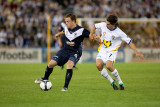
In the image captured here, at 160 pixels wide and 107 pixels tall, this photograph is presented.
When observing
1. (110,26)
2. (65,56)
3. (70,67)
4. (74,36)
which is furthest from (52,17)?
(70,67)

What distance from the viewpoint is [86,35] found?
9.30m

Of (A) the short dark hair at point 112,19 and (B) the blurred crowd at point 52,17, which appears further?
(B) the blurred crowd at point 52,17

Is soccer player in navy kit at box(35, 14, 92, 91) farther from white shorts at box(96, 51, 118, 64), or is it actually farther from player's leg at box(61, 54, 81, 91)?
white shorts at box(96, 51, 118, 64)

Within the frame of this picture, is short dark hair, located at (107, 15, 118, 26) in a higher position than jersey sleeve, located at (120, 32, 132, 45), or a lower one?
higher

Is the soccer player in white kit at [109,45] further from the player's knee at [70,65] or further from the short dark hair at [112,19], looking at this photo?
the player's knee at [70,65]

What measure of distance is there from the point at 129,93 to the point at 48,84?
196 centimetres

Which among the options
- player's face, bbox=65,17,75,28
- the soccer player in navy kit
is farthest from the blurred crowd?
player's face, bbox=65,17,75,28

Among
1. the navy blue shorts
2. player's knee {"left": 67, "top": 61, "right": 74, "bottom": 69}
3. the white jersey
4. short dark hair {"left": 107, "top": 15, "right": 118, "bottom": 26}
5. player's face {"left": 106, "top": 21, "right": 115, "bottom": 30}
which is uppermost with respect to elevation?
short dark hair {"left": 107, "top": 15, "right": 118, "bottom": 26}

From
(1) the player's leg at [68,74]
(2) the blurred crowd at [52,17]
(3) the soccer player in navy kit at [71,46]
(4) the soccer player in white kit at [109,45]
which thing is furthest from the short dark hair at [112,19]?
(2) the blurred crowd at [52,17]

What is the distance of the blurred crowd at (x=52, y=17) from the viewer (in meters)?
23.1

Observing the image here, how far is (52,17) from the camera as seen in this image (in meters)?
24.2

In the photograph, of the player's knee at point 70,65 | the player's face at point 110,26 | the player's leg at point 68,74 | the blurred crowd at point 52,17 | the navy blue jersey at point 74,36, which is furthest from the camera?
the blurred crowd at point 52,17

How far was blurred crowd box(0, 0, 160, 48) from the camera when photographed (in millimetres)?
23094

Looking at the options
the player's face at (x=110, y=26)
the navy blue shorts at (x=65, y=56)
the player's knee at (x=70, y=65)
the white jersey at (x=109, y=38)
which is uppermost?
the player's face at (x=110, y=26)
